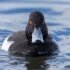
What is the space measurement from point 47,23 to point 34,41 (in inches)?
148

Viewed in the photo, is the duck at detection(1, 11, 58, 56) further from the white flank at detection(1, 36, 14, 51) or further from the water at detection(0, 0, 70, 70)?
the water at detection(0, 0, 70, 70)

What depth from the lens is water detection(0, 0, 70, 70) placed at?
1254cm

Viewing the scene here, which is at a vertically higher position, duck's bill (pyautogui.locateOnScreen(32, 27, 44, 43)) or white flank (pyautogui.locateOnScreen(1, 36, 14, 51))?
white flank (pyautogui.locateOnScreen(1, 36, 14, 51))

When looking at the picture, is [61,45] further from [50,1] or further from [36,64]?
[50,1]

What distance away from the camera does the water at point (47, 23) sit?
494 inches

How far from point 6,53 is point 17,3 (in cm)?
574

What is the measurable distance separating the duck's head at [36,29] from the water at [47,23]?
615 mm

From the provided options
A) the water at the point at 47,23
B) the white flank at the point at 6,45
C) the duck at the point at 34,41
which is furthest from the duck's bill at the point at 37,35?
the white flank at the point at 6,45

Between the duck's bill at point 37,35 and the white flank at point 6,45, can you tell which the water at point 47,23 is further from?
the duck's bill at point 37,35

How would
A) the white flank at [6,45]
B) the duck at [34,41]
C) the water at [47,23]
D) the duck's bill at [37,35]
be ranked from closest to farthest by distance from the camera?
the water at [47,23], the duck's bill at [37,35], the duck at [34,41], the white flank at [6,45]

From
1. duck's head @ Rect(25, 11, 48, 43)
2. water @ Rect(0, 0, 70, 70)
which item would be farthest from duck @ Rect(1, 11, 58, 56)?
water @ Rect(0, 0, 70, 70)

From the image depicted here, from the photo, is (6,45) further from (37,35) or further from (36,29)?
(37,35)

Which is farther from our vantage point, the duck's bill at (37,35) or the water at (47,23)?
the duck's bill at (37,35)

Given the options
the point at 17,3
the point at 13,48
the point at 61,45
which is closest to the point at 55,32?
the point at 61,45
